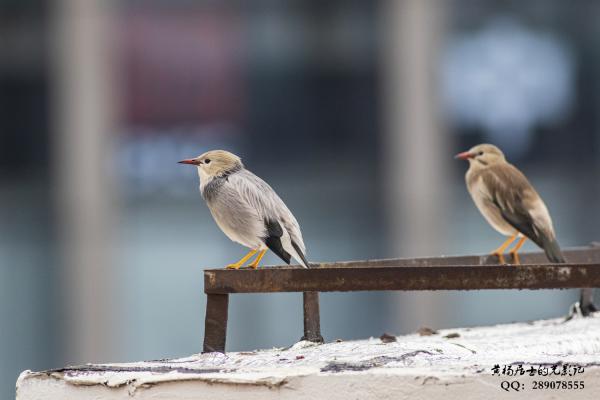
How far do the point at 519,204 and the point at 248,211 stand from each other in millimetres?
910

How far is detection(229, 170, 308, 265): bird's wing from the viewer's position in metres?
3.39

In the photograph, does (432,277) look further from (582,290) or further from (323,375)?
(582,290)

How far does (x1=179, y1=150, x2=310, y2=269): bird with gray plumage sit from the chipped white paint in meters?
0.26

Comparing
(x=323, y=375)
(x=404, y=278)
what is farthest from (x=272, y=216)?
(x=323, y=375)

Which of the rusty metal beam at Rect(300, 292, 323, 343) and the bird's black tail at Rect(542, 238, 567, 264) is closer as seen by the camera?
the rusty metal beam at Rect(300, 292, 323, 343)

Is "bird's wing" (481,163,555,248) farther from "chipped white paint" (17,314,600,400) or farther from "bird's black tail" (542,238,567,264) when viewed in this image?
"chipped white paint" (17,314,600,400)

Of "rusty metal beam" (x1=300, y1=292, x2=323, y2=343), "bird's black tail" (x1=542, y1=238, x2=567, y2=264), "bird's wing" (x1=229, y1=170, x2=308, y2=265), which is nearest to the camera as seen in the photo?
"bird's wing" (x1=229, y1=170, x2=308, y2=265)

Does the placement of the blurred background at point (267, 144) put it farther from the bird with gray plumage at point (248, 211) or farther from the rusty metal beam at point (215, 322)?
the rusty metal beam at point (215, 322)

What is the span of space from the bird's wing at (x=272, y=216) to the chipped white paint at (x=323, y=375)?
0.25m

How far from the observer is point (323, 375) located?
Result: 287 centimetres

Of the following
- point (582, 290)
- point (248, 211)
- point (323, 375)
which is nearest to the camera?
point (323, 375)

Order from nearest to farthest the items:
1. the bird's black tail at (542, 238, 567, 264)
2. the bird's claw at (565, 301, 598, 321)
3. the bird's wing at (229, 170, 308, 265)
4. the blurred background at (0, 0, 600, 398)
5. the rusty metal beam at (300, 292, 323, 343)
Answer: the bird's wing at (229, 170, 308, 265) < the rusty metal beam at (300, 292, 323, 343) < the bird's black tail at (542, 238, 567, 264) < the bird's claw at (565, 301, 598, 321) < the blurred background at (0, 0, 600, 398)

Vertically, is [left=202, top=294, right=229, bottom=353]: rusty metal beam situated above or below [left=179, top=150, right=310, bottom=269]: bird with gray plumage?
below

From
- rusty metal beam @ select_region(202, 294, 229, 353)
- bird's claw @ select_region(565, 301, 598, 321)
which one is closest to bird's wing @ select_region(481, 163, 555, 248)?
bird's claw @ select_region(565, 301, 598, 321)
